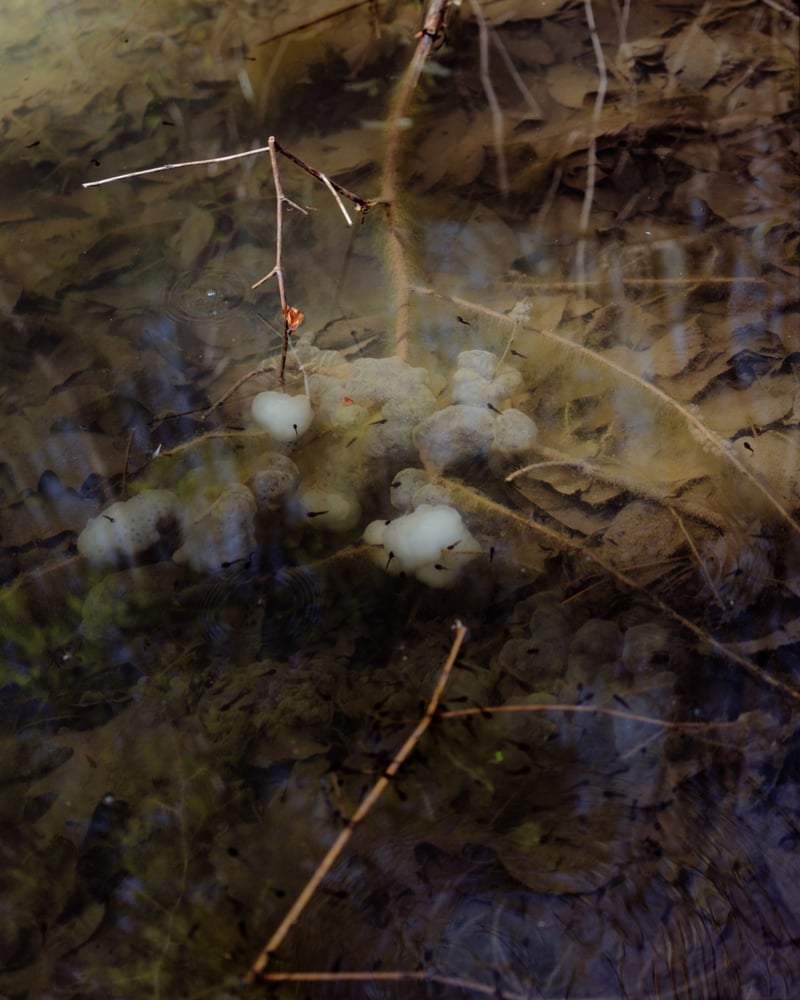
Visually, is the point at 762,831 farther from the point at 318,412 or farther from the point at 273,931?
the point at 318,412

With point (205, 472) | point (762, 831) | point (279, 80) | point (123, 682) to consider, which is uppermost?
point (279, 80)

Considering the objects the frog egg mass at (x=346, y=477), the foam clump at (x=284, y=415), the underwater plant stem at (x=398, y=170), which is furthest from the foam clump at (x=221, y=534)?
the underwater plant stem at (x=398, y=170)

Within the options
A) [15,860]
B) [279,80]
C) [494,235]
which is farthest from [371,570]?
[279,80]

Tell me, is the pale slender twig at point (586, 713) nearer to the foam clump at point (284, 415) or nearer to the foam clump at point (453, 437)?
the foam clump at point (453, 437)

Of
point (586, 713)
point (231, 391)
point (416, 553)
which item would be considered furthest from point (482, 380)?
point (586, 713)

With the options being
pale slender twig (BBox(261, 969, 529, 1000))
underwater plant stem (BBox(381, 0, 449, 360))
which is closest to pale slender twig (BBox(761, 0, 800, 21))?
underwater plant stem (BBox(381, 0, 449, 360))

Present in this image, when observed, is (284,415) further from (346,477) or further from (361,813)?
(361,813)

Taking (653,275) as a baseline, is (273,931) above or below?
below

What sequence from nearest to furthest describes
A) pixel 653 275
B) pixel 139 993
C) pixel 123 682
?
pixel 139 993, pixel 123 682, pixel 653 275

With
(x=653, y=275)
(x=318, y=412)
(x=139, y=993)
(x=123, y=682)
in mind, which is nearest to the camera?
(x=139, y=993)
